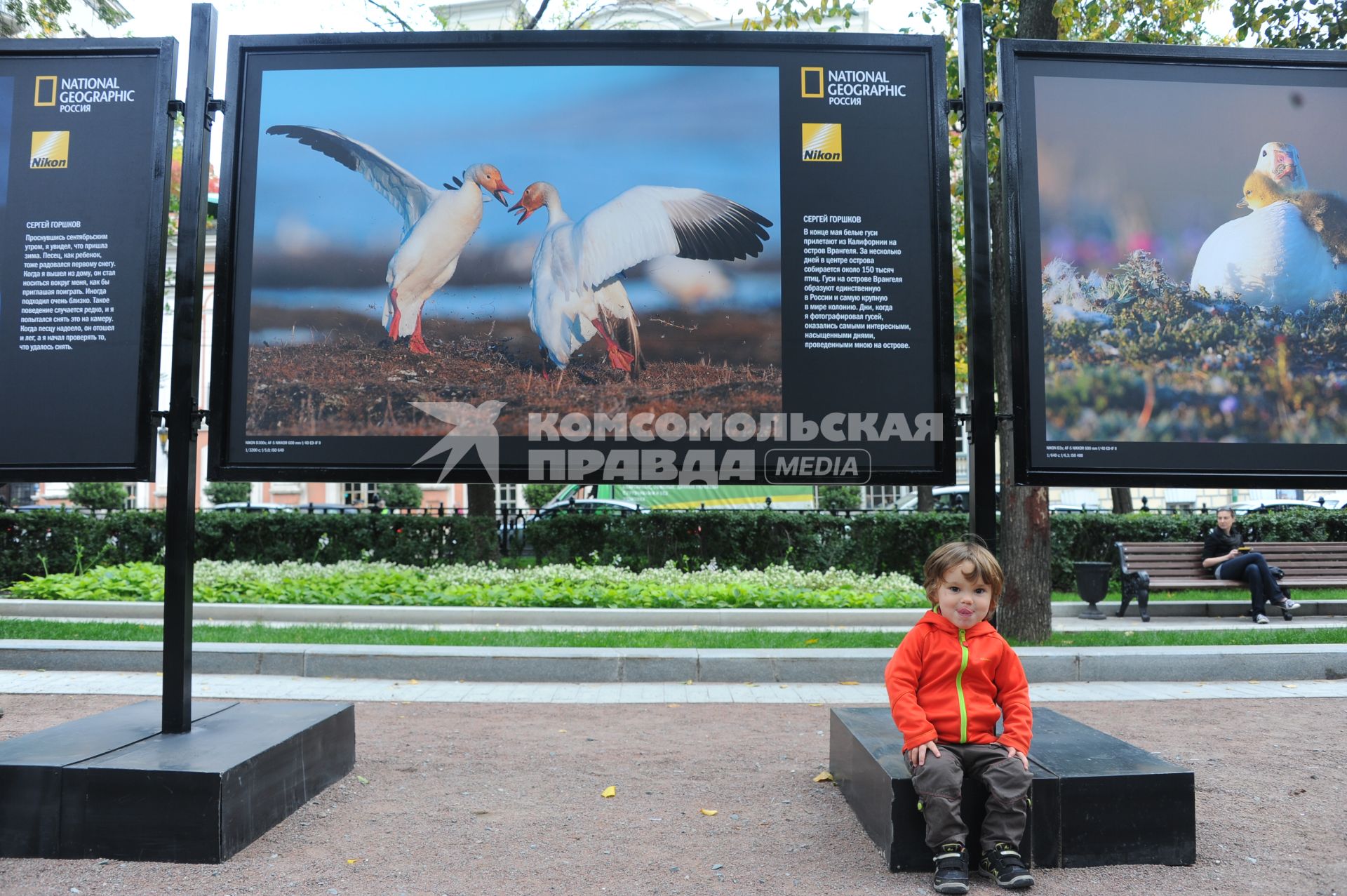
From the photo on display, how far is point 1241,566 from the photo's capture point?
11.6m

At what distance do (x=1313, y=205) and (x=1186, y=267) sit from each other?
72 centimetres

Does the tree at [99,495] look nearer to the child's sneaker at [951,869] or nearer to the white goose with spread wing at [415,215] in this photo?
the white goose with spread wing at [415,215]

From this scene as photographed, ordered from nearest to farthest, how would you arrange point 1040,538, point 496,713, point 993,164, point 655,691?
1. point 496,713
2. point 655,691
3. point 1040,538
4. point 993,164

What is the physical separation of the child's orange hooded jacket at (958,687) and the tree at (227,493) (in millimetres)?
35601

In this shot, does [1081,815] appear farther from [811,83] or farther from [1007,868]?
[811,83]

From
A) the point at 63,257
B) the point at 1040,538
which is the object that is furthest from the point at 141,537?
the point at 1040,538

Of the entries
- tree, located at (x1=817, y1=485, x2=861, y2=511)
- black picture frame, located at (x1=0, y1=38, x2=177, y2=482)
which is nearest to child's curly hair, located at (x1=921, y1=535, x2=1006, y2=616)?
black picture frame, located at (x1=0, y1=38, x2=177, y2=482)

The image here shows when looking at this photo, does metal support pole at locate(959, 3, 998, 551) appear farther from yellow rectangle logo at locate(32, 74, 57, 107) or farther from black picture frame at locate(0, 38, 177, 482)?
yellow rectangle logo at locate(32, 74, 57, 107)

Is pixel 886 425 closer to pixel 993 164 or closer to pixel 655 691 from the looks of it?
pixel 655 691

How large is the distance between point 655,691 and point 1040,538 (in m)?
4.37

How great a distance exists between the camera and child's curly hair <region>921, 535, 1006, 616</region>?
367cm

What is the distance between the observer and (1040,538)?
31.1ft

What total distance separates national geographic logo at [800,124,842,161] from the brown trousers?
2.82m

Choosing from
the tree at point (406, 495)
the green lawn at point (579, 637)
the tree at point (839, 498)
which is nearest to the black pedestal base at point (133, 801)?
the green lawn at point (579, 637)
